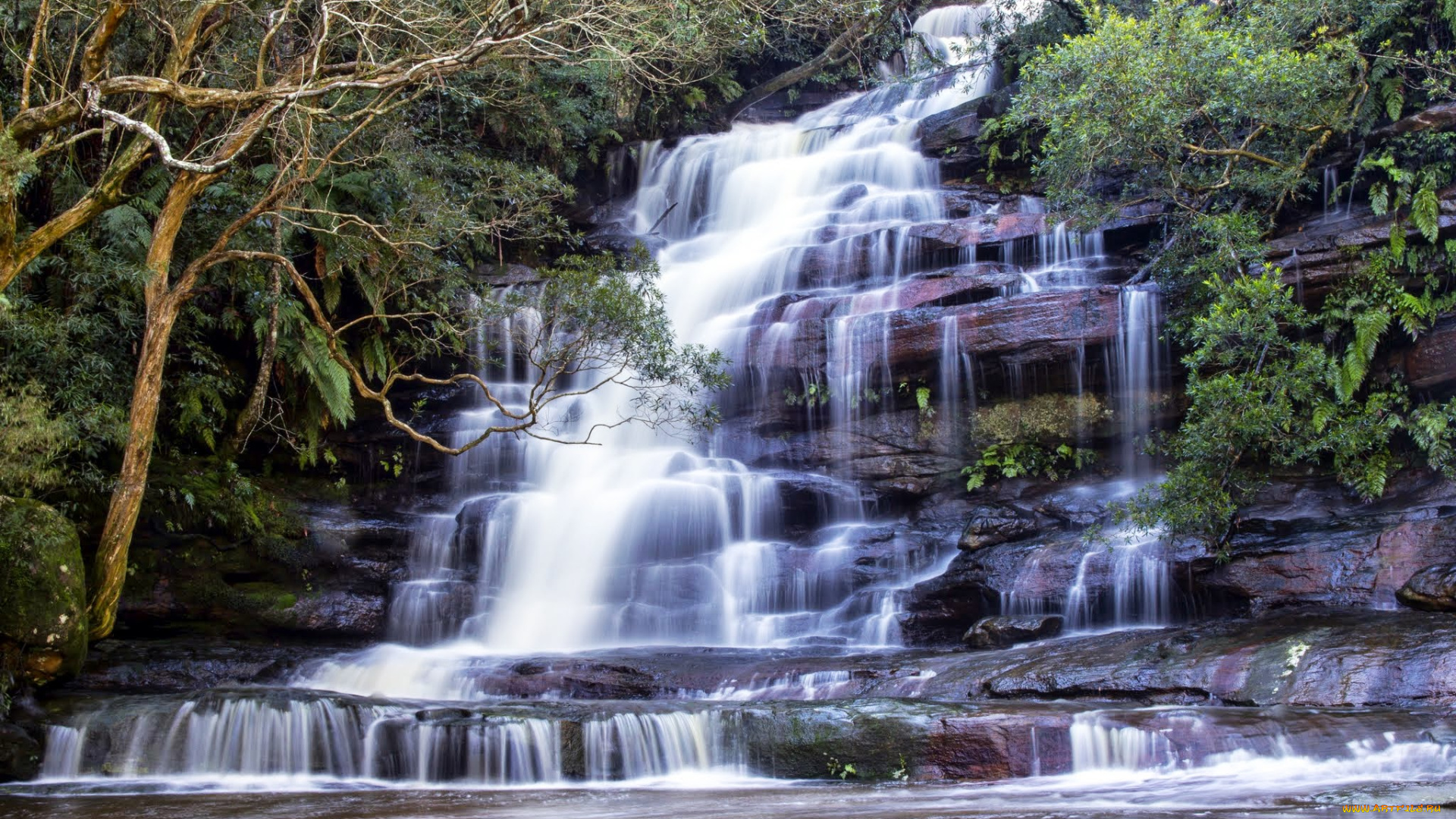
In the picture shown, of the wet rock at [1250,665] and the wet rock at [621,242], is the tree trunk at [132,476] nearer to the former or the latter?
the wet rock at [1250,665]

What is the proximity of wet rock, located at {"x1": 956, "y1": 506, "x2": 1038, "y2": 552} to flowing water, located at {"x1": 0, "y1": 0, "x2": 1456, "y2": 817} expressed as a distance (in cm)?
62

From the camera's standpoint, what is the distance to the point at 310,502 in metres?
15.2

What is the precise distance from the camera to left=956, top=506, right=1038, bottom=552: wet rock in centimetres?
1365

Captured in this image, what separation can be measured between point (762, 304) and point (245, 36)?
352 inches

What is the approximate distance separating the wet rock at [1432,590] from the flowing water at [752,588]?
7.70 ft

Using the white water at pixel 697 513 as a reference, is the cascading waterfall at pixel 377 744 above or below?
below

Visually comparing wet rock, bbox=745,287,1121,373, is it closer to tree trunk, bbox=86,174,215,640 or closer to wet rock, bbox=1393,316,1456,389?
wet rock, bbox=1393,316,1456,389

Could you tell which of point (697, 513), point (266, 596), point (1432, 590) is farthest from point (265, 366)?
point (1432, 590)

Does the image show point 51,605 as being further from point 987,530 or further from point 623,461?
point 987,530

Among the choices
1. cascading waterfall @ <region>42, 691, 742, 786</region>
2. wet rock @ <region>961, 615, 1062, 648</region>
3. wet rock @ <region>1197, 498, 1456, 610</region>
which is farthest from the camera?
wet rock @ <region>961, 615, 1062, 648</region>

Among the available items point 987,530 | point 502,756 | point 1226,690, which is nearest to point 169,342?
point 502,756

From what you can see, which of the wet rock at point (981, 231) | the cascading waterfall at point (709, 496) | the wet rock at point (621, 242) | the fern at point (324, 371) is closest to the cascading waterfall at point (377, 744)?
the cascading waterfall at point (709, 496)

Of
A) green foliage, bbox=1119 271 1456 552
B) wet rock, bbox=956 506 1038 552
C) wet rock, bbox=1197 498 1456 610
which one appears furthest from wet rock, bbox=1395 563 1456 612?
wet rock, bbox=956 506 1038 552

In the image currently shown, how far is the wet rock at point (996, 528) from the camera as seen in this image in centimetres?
1365
